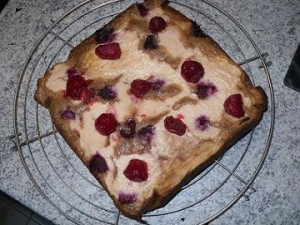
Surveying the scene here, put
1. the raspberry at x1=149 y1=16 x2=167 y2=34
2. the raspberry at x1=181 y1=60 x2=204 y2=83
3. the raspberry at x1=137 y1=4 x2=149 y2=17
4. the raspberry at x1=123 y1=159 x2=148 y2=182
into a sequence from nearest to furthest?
the raspberry at x1=123 y1=159 x2=148 y2=182 → the raspberry at x1=181 y1=60 x2=204 y2=83 → the raspberry at x1=149 y1=16 x2=167 y2=34 → the raspberry at x1=137 y1=4 x2=149 y2=17

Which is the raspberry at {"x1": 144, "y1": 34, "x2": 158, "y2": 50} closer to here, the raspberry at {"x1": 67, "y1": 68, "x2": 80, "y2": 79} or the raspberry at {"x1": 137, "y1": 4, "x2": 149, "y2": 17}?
the raspberry at {"x1": 137, "y1": 4, "x2": 149, "y2": 17}

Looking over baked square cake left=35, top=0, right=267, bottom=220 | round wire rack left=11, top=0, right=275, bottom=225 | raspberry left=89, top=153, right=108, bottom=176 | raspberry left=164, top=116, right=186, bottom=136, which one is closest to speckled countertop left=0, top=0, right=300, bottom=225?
round wire rack left=11, top=0, right=275, bottom=225

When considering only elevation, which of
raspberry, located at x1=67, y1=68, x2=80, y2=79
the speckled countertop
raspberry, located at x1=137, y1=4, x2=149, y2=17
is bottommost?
the speckled countertop

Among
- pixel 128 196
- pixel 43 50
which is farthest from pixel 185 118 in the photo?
pixel 43 50

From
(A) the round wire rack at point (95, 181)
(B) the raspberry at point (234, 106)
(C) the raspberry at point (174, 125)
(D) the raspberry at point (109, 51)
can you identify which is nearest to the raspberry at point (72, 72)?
(D) the raspberry at point (109, 51)

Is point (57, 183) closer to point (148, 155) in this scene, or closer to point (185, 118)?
point (148, 155)

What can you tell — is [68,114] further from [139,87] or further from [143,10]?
[143,10]

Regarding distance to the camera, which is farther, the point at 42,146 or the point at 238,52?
the point at 238,52
